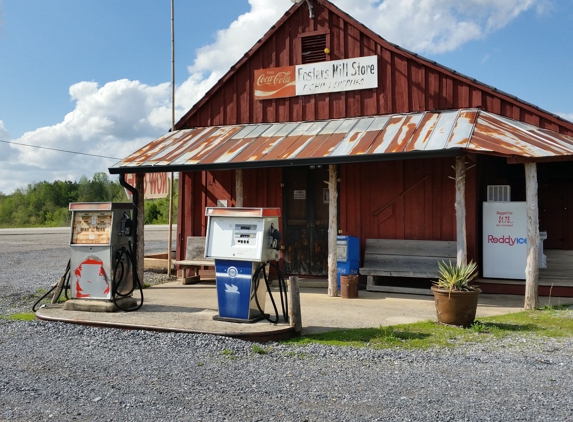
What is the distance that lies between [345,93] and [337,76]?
428 millimetres

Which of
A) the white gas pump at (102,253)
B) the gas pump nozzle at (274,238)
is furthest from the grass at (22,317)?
the gas pump nozzle at (274,238)

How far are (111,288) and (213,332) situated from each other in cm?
233

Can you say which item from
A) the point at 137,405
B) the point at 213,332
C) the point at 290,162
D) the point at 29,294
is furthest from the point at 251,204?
the point at 137,405

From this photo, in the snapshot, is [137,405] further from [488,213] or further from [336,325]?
[488,213]

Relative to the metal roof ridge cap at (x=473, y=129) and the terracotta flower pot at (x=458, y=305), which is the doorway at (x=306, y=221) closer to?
the metal roof ridge cap at (x=473, y=129)

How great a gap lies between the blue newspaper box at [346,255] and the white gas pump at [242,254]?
12.7 feet

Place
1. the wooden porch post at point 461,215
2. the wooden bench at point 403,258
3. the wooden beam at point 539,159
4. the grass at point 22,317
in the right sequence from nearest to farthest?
1. the grass at point 22,317
2. the wooden beam at point 539,159
3. the wooden porch post at point 461,215
4. the wooden bench at point 403,258

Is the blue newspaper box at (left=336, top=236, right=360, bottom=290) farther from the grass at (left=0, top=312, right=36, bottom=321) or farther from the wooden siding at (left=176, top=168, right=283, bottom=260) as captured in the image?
the grass at (left=0, top=312, right=36, bottom=321)

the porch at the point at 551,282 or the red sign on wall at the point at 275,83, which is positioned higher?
the red sign on wall at the point at 275,83

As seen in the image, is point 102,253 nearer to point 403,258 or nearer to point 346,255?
point 346,255

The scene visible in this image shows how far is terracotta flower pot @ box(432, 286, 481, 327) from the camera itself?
785cm

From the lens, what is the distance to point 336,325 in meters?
8.32

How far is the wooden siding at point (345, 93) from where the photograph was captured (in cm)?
1167

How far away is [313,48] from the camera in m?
13.3
